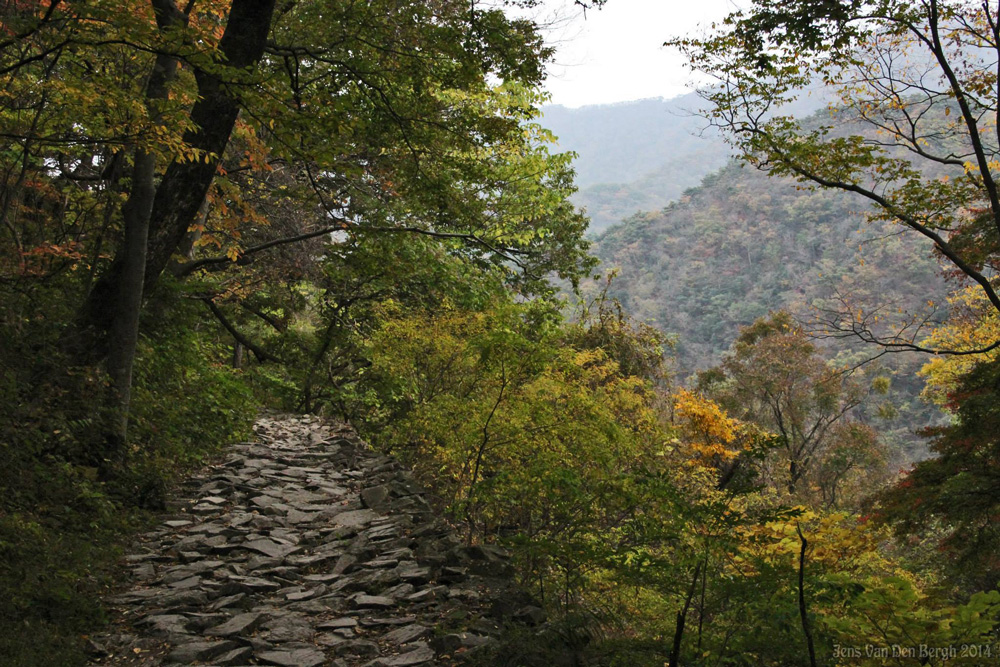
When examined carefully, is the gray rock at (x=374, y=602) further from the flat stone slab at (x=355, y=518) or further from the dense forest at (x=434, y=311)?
the flat stone slab at (x=355, y=518)

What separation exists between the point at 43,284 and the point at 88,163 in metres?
4.07

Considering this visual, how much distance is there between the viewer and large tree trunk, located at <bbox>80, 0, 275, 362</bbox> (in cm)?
555

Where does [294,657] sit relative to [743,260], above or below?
below

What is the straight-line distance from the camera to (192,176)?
592 cm

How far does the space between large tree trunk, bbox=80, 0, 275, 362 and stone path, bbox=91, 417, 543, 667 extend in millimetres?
1864

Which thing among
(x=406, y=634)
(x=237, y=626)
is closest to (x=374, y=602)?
(x=406, y=634)

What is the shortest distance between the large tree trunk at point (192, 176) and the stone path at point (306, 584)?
1.86 m

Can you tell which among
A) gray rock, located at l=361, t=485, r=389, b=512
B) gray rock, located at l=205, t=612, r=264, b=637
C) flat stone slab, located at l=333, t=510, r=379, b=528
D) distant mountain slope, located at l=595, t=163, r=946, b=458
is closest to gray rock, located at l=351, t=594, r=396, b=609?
gray rock, located at l=205, t=612, r=264, b=637

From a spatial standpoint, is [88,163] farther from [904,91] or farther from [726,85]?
[904,91]

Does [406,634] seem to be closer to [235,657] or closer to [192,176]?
[235,657]

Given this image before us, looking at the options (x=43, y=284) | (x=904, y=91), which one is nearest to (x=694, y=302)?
(x=904, y=91)

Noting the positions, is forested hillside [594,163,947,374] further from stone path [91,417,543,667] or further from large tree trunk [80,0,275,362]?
large tree trunk [80,0,275,362]

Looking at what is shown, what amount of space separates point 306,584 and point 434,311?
5.62m

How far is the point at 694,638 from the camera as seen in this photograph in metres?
3.24
